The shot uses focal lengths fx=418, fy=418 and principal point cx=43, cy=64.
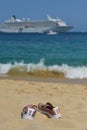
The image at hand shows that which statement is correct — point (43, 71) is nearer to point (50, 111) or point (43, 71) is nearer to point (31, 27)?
point (50, 111)

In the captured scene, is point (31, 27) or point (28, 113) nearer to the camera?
point (28, 113)

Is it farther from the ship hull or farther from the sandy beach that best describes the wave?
the ship hull

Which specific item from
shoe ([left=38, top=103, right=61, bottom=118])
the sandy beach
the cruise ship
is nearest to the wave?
the sandy beach

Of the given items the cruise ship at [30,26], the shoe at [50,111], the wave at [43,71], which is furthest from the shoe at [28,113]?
the cruise ship at [30,26]

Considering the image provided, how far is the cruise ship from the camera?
73.8 metres

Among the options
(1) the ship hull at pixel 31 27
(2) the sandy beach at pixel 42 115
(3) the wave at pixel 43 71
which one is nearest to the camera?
(2) the sandy beach at pixel 42 115

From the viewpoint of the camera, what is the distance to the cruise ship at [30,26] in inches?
2907

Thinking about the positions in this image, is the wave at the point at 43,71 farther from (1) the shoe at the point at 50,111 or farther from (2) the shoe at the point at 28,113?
(2) the shoe at the point at 28,113

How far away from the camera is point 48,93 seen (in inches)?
283

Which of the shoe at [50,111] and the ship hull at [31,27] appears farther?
the ship hull at [31,27]

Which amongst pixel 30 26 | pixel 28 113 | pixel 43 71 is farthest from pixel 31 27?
pixel 28 113

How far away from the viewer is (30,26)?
245 feet

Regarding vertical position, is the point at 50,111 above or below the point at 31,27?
below

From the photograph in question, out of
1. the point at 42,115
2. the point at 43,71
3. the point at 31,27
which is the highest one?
the point at 31,27
